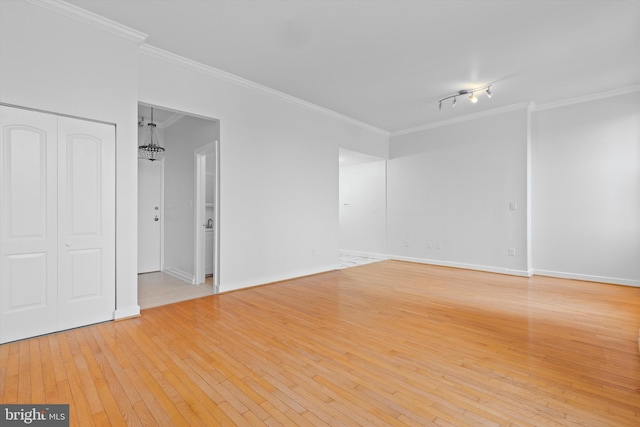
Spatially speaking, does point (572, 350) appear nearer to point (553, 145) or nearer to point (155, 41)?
point (553, 145)

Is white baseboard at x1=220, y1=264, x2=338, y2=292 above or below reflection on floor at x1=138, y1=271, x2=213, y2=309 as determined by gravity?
above

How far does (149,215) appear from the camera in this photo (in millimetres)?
5770

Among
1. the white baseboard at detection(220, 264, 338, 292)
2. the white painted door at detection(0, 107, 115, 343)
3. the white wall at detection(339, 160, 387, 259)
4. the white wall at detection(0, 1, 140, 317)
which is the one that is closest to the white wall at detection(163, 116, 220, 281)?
the white baseboard at detection(220, 264, 338, 292)

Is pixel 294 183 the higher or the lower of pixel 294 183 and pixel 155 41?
the lower

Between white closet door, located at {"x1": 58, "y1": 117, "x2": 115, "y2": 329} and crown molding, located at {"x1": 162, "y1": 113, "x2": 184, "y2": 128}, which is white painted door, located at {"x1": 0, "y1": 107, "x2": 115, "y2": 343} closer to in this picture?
white closet door, located at {"x1": 58, "y1": 117, "x2": 115, "y2": 329}

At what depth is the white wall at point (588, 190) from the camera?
4609 millimetres

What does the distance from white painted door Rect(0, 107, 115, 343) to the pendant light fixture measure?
7.54 feet

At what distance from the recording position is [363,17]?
9.62ft

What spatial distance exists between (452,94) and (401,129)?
6.95 feet

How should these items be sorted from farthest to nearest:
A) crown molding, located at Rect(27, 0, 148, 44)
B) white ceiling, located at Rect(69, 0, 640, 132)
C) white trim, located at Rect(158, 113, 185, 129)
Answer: white trim, located at Rect(158, 113, 185, 129), white ceiling, located at Rect(69, 0, 640, 132), crown molding, located at Rect(27, 0, 148, 44)

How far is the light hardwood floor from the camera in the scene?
171cm

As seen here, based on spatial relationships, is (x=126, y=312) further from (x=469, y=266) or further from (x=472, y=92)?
(x=469, y=266)

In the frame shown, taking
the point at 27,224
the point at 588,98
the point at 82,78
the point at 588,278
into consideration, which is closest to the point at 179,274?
the point at 27,224

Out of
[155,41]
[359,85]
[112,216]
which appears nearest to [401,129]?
[359,85]
